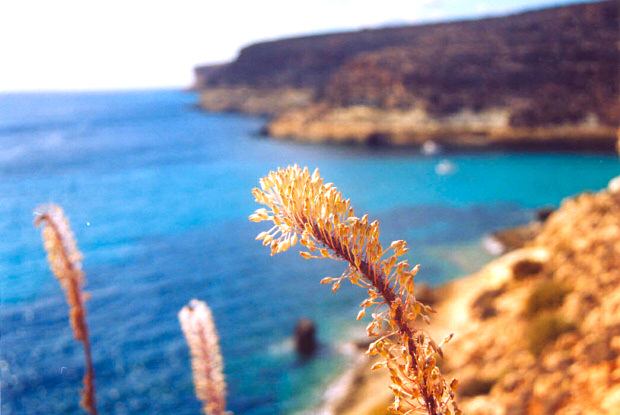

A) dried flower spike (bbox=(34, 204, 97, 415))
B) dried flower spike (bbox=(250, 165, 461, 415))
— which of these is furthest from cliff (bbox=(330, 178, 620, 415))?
dried flower spike (bbox=(34, 204, 97, 415))

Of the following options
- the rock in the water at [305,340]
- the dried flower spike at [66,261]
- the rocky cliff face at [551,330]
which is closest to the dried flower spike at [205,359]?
the dried flower spike at [66,261]

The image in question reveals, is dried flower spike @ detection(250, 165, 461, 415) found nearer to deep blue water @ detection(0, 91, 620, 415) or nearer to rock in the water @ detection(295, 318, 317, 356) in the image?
deep blue water @ detection(0, 91, 620, 415)

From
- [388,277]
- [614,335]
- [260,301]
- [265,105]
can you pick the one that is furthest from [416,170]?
[265,105]

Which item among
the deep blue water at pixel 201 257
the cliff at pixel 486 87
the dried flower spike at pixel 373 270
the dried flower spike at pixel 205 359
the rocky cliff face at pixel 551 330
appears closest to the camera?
the dried flower spike at pixel 373 270

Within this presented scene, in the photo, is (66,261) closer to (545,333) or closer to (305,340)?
(545,333)

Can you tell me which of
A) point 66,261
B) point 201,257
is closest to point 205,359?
point 66,261

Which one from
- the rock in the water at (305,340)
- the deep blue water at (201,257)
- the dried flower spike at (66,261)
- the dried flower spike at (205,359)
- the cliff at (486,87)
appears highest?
the cliff at (486,87)

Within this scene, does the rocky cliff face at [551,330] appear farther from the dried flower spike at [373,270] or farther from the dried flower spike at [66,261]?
the dried flower spike at [66,261]
